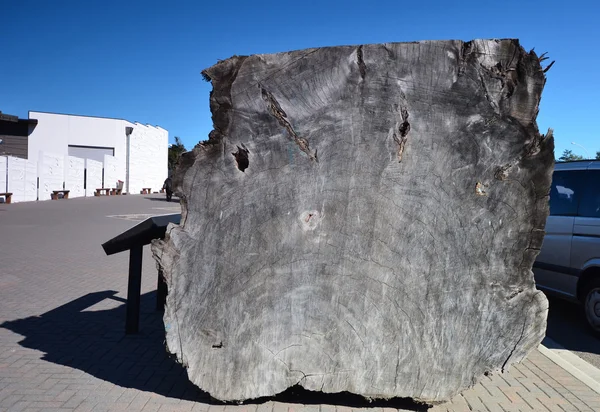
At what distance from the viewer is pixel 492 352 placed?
3066 mm

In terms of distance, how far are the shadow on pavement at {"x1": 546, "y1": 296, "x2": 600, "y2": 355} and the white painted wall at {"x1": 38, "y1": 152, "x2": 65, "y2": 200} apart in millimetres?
27045

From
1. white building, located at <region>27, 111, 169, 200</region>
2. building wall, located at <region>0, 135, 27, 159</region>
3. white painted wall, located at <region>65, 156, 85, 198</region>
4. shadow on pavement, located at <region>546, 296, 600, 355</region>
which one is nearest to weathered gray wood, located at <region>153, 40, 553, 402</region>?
shadow on pavement, located at <region>546, 296, 600, 355</region>

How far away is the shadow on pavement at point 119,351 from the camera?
3287 millimetres

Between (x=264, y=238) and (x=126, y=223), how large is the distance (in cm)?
1392

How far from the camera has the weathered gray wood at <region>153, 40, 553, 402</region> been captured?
118 inches

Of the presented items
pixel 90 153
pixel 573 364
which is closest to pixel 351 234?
pixel 573 364

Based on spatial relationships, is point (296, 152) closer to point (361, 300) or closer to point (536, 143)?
point (361, 300)

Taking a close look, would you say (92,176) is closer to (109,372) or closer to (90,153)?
(90,153)

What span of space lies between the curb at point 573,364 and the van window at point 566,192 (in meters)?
1.73

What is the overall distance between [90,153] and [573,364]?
1671 inches

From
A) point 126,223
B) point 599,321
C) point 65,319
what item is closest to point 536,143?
point 599,321

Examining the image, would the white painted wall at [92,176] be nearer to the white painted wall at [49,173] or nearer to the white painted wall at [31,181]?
the white painted wall at [49,173]

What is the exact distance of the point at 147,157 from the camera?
50.2 metres

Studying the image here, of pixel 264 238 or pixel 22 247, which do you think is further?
pixel 22 247
